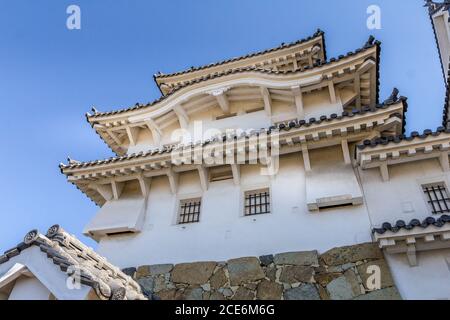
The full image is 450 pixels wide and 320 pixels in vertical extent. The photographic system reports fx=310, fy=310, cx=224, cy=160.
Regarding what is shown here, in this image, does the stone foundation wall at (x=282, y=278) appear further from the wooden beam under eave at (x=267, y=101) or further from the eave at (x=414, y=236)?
the wooden beam under eave at (x=267, y=101)

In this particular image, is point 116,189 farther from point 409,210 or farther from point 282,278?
point 409,210

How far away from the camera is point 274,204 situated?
820 cm

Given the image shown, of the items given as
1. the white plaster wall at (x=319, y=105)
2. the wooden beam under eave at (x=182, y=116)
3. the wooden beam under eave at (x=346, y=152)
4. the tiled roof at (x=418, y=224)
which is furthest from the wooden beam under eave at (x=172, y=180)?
the tiled roof at (x=418, y=224)

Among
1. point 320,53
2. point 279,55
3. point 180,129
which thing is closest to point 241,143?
point 180,129

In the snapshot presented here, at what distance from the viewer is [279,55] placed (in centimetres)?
1309

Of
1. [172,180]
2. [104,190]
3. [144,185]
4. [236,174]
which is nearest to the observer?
[236,174]

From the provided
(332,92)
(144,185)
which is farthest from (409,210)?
(144,185)

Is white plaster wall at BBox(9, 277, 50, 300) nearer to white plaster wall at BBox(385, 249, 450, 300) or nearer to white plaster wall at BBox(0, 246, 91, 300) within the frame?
white plaster wall at BBox(0, 246, 91, 300)

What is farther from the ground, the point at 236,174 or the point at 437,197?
the point at 236,174

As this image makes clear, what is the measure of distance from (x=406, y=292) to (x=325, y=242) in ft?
5.89

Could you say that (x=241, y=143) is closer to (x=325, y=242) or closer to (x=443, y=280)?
(x=325, y=242)

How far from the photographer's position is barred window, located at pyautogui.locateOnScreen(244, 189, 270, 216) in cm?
833

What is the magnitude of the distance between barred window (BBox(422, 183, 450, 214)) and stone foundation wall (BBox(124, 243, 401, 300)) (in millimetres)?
1736

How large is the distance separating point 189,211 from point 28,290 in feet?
16.3
